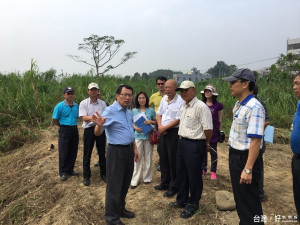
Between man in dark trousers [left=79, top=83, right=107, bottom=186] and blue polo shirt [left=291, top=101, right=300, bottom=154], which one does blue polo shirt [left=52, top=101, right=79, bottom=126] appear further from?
blue polo shirt [left=291, top=101, right=300, bottom=154]

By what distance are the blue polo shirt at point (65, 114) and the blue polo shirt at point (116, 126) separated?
180cm

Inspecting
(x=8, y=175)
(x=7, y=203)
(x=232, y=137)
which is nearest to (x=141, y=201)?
(x=232, y=137)

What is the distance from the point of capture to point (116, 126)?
9.69ft

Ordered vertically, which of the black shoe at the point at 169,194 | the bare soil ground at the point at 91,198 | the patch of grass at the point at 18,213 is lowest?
the patch of grass at the point at 18,213

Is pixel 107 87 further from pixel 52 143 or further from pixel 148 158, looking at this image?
pixel 148 158

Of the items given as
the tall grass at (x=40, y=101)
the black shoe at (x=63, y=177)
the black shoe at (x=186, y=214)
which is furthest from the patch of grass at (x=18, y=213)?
the tall grass at (x=40, y=101)

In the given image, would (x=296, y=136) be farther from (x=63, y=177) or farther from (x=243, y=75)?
(x=63, y=177)

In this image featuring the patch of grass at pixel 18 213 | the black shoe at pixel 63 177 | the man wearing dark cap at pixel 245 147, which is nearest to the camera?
the man wearing dark cap at pixel 245 147

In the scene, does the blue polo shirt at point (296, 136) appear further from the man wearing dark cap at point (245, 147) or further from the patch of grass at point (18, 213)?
the patch of grass at point (18, 213)

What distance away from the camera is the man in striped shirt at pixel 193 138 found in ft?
9.77

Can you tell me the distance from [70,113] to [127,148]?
1951 mm

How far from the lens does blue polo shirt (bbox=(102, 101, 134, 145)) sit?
2.91 meters

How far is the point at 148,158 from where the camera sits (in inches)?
163

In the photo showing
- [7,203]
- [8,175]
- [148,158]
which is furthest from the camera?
[8,175]
